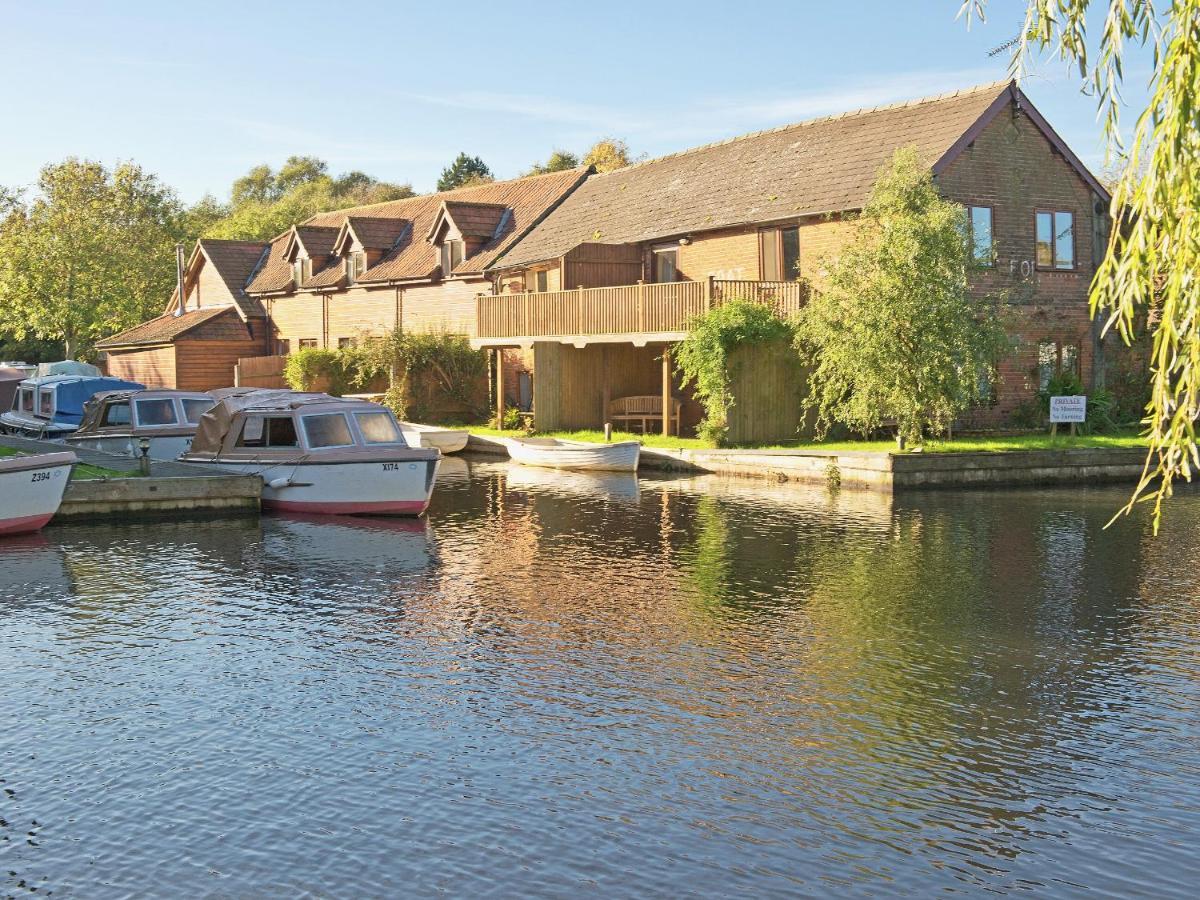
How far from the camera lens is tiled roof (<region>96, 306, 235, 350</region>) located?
62.6 m

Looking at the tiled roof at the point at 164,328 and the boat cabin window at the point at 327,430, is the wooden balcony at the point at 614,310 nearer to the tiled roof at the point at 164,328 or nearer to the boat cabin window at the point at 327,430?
the boat cabin window at the point at 327,430

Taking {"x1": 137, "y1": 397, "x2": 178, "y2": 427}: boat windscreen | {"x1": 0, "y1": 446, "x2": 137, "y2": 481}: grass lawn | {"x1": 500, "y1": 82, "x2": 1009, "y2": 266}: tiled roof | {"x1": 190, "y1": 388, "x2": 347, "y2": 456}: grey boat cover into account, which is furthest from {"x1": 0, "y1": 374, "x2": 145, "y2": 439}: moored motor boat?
{"x1": 500, "y1": 82, "x2": 1009, "y2": 266}: tiled roof

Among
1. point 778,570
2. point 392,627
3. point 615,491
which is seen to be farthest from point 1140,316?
point 392,627

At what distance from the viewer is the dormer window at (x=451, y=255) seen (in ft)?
178

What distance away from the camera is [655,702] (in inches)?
514

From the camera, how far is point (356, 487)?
26594 millimetres

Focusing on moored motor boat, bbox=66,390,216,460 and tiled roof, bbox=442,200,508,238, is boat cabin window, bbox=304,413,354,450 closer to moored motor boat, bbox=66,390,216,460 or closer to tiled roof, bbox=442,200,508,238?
moored motor boat, bbox=66,390,216,460

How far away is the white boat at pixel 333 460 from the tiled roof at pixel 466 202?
980 inches

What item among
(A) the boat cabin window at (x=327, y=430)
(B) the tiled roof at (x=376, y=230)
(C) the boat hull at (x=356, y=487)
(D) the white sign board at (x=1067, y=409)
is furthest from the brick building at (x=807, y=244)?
(B) the tiled roof at (x=376, y=230)

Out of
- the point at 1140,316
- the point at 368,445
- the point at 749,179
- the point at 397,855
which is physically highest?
the point at 749,179

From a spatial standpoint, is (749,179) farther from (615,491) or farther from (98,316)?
(98,316)

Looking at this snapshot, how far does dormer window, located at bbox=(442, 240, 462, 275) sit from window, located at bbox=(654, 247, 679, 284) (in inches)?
453

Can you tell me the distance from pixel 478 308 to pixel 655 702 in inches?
1387

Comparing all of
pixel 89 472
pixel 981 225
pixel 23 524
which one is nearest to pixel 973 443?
pixel 981 225
